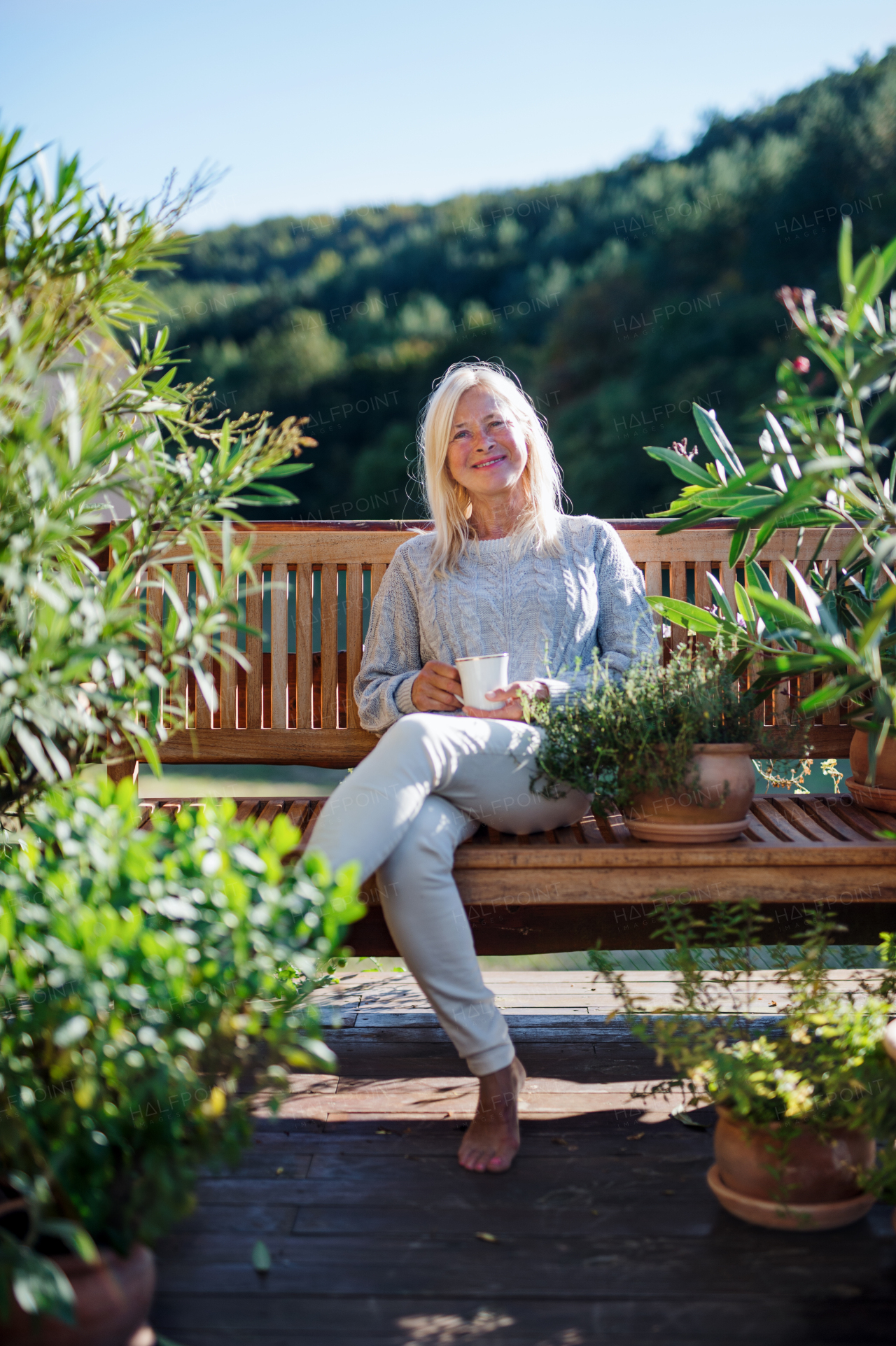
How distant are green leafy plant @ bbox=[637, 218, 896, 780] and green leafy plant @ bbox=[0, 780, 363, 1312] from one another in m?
0.86

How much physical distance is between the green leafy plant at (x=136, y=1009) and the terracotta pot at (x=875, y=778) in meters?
1.30

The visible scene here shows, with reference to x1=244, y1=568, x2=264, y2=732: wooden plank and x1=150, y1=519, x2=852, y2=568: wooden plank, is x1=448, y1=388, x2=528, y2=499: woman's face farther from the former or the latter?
x1=244, y1=568, x2=264, y2=732: wooden plank

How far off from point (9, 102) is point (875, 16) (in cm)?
1651

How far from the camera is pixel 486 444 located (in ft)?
7.99

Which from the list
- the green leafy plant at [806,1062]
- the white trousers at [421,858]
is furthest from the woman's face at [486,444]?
the green leafy plant at [806,1062]

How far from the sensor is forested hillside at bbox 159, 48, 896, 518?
47.0ft

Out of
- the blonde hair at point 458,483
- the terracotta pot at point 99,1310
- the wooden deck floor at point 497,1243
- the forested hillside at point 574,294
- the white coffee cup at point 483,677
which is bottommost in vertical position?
the wooden deck floor at point 497,1243

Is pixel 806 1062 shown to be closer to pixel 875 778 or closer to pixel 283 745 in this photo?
pixel 875 778

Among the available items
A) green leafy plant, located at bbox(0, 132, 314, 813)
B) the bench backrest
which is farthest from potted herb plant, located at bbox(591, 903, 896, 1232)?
the bench backrest

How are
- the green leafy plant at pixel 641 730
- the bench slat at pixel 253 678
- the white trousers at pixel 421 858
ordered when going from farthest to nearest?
the bench slat at pixel 253 678
the green leafy plant at pixel 641 730
the white trousers at pixel 421 858

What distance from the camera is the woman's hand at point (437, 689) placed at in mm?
2252

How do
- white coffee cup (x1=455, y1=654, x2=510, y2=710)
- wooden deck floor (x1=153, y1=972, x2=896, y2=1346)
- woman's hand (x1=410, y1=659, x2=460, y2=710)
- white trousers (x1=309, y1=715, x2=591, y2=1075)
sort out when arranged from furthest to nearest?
woman's hand (x1=410, y1=659, x2=460, y2=710), white coffee cup (x1=455, y1=654, x2=510, y2=710), white trousers (x1=309, y1=715, x2=591, y2=1075), wooden deck floor (x1=153, y1=972, x2=896, y2=1346)

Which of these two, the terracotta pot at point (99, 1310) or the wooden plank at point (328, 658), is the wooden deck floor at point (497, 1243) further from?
the wooden plank at point (328, 658)

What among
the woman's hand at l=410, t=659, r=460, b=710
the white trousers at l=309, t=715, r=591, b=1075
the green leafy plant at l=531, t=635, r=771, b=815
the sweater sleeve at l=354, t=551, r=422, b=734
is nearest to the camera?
the white trousers at l=309, t=715, r=591, b=1075
